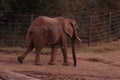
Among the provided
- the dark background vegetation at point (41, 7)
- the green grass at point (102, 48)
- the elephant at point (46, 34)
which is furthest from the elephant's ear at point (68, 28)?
the dark background vegetation at point (41, 7)

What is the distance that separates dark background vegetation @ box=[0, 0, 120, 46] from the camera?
19.6 meters

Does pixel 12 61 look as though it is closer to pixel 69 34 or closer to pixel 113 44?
pixel 69 34

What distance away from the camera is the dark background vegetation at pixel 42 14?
64.4 ft

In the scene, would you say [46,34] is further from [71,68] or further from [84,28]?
[84,28]

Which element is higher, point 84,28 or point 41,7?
point 41,7

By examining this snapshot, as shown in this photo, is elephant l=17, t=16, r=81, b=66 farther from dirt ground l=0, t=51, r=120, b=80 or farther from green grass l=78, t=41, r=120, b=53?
green grass l=78, t=41, r=120, b=53

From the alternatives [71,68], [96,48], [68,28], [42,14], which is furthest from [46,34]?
[42,14]

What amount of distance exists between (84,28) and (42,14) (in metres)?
2.17

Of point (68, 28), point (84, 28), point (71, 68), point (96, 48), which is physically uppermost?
point (68, 28)

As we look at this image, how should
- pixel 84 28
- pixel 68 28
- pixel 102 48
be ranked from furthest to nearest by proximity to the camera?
Result: pixel 84 28 → pixel 102 48 → pixel 68 28

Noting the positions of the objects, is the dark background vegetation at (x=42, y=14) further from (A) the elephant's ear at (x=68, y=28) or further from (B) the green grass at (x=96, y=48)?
(A) the elephant's ear at (x=68, y=28)

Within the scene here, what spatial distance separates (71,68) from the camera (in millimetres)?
12961

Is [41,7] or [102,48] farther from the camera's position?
[41,7]

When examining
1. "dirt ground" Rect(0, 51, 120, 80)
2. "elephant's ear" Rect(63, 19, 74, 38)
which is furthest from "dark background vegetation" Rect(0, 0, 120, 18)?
"elephant's ear" Rect(63, 19, 74, 38)
